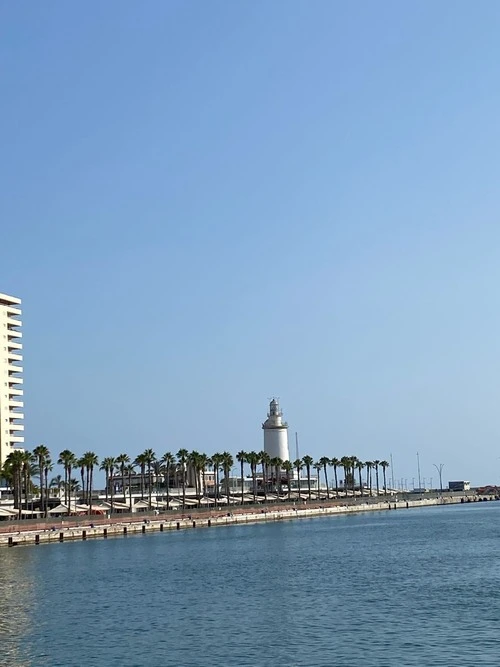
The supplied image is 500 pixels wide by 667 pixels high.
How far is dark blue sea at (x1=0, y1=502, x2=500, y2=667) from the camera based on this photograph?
41688 mm

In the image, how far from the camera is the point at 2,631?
163 feet

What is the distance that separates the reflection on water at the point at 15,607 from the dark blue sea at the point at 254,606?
0.32 feet

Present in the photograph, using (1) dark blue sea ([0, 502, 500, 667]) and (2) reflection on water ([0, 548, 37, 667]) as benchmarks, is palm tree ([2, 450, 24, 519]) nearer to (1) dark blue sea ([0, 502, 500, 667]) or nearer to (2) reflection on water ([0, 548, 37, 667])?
(1) dark blue sea ([0, 502, 500, 667])

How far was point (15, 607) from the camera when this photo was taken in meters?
59.0

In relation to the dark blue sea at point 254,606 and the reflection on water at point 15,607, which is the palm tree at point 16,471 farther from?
the reflection on water at point 15,607

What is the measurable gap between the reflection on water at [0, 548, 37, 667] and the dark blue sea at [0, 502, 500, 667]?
10 cm

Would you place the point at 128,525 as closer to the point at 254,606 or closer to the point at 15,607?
the point at 15,607

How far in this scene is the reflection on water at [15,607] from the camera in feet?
142

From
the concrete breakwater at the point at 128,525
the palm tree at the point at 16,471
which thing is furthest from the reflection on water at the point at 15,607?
the palm tree at the point at 16,471

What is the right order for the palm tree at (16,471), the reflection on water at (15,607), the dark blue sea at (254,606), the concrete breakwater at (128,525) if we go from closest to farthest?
1. the dark blue sea at (254,606)
2. the reflection on water at (15,607)
3. the concrete breakwater at (128,525)
4. the palm tree at (16,471)

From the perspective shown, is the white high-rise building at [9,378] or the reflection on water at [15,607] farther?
the white high-rise building at [9,378]

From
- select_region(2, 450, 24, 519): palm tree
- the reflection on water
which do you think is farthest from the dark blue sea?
select_region(2, 450, 24, 519): palm tree

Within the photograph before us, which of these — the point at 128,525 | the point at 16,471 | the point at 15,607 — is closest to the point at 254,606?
the point at 15,607

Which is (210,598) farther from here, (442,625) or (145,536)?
(145,536)
